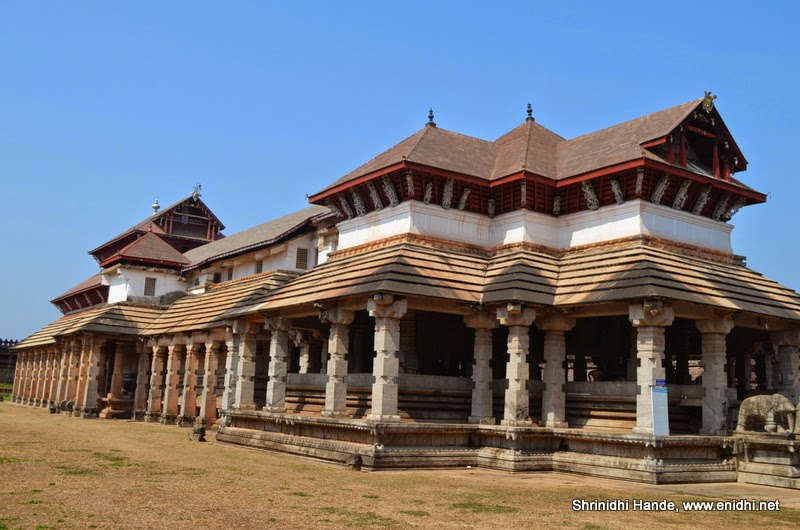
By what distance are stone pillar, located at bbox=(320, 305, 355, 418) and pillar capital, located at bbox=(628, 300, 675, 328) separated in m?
7.55

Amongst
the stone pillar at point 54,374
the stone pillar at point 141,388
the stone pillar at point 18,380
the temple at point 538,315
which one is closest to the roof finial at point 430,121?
the temple at point 538,315

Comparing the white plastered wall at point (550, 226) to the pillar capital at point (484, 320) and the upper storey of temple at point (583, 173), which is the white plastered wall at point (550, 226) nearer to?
the upper storey of temple at point (583, 173)

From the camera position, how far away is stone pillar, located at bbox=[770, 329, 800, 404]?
70.0ft

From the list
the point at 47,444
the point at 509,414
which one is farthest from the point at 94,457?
the point at 509,414

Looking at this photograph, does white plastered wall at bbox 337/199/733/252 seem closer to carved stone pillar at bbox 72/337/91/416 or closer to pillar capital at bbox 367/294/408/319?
pillar capital at bbox 367/294/408/319

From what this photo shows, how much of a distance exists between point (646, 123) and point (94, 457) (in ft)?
58.8

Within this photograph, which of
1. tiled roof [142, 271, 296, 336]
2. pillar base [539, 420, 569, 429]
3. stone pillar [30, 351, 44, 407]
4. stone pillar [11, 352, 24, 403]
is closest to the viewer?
pillar base [539, 420, 569, 429]

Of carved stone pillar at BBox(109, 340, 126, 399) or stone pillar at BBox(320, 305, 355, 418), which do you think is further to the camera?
carved stone pillar at BBox(109, 340, 126, 399)

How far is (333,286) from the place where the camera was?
21.3 m

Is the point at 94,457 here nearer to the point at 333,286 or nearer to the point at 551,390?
the point at 333,286

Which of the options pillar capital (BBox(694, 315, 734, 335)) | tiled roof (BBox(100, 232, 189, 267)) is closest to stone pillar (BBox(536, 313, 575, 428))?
pillar capital (BBox(694, 315, 734, 335))

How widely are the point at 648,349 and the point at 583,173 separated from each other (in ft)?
19.6

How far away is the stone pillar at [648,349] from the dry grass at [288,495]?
176 centimetres

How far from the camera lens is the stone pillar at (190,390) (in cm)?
3522
